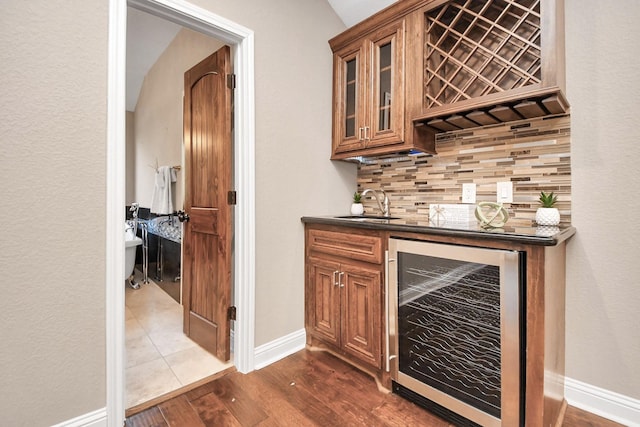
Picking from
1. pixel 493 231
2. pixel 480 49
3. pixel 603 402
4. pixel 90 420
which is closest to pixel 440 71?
pixel 480 49

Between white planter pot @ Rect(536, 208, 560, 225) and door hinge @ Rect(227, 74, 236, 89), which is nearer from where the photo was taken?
white planter pot @ Rect(536, 208, 560, 225)

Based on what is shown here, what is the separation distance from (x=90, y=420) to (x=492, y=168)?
2580mm

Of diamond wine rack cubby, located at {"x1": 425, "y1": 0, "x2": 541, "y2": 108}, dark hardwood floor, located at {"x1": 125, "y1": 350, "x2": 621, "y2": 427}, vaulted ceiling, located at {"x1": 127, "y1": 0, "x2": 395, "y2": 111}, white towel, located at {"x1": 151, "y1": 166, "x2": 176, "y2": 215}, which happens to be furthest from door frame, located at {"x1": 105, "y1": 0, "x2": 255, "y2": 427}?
white towel, located at {"x1": 151, "y1": 166, "x2": 176, "y2": 215}

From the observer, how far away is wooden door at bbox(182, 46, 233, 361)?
80.4 inches

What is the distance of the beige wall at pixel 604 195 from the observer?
1.50 m

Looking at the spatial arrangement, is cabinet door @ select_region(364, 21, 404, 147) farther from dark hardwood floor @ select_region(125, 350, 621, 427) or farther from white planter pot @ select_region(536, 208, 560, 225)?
dark hardwood floor @ select_region(125, 350, 621, 427)

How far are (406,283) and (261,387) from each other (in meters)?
1.08

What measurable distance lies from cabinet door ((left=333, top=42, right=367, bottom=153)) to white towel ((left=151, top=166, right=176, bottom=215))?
88.5 inches

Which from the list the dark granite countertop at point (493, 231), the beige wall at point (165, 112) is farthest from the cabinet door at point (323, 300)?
the beige wall at point (165, 112)

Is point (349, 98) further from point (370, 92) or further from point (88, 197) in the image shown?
point (88, 197)

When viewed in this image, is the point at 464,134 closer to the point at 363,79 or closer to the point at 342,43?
the point at 363,79

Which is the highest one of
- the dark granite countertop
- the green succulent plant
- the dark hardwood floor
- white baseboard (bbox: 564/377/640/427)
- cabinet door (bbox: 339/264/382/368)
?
the green succulent plant

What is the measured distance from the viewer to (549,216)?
163cm

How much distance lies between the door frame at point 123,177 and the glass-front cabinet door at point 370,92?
0.77m
